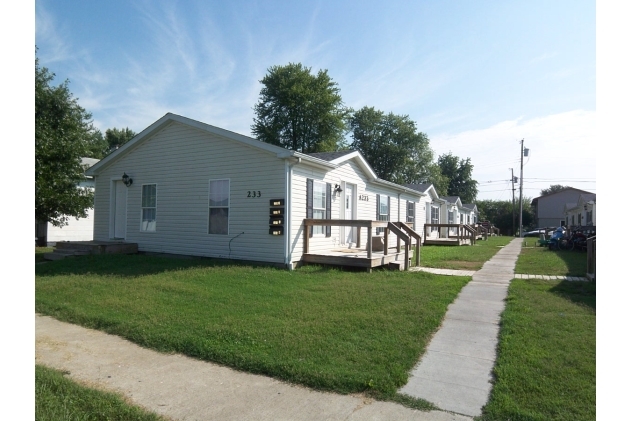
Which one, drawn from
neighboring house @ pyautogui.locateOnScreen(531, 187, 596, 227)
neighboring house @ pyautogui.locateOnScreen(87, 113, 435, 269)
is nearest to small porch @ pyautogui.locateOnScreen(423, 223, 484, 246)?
neighboring house @ pyautogui.locateOnScreen(87, 113, 435, 269)

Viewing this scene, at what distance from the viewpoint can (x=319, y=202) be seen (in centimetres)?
1189

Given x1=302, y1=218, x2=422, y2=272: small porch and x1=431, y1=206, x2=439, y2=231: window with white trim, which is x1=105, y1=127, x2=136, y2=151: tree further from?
x1=302, y1=218, x2=422, y2=272: small porch

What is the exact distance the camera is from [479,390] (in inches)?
145

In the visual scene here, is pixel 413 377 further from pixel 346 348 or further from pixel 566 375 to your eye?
pixel 566 375

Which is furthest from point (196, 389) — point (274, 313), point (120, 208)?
point (120, 208)

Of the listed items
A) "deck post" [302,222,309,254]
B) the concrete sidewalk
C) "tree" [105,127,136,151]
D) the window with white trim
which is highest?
"tree" [105,127,136,151]

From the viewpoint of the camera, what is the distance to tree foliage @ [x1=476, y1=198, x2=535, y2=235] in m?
53.8

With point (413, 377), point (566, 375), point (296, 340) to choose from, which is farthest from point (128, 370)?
point (566, 375)

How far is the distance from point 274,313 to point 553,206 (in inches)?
2330

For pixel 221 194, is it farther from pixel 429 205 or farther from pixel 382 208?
pixel 429 205

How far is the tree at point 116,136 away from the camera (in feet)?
140

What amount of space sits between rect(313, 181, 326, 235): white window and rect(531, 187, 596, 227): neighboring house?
51.6m

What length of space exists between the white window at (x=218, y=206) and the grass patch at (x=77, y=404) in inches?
306

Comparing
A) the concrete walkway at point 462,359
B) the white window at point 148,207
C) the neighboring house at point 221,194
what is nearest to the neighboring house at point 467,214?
the neighboring house at point 221,194
